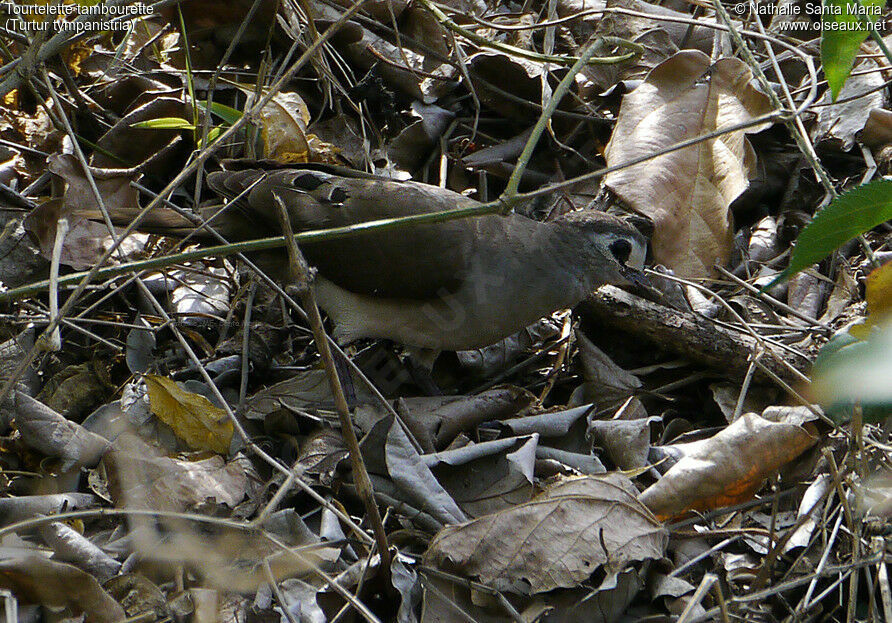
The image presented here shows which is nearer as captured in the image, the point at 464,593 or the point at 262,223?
the point at 464,593

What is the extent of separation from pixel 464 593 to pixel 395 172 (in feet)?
8.37

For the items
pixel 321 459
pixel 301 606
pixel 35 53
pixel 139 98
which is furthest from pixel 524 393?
pixel 139 98

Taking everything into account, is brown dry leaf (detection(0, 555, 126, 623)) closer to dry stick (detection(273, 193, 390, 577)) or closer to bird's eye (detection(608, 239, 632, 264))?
dry stick (detection(273, 193, 390, 577))

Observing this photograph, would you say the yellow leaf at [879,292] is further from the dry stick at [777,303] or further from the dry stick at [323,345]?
the dry stick at [777,303]

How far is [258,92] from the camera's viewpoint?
11.0 feet

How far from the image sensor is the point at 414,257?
371cm

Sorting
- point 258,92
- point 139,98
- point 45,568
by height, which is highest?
point 258,92

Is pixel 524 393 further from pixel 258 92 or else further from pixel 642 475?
pixel 258 92

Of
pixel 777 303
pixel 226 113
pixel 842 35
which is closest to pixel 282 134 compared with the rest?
pixel 226 113

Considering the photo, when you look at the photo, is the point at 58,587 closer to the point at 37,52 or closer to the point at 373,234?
the point at 37,52

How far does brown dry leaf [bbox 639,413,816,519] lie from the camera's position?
2.71m

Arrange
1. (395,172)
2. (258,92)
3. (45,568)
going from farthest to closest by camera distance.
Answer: (395,172), (258,92), (45,568)

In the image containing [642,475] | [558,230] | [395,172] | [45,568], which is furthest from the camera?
[395,172]

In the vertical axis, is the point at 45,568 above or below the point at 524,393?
above
